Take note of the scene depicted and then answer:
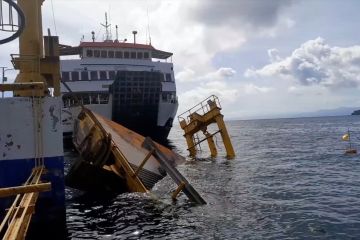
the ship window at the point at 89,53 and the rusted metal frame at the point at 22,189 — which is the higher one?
the ship window at the point at 89,53

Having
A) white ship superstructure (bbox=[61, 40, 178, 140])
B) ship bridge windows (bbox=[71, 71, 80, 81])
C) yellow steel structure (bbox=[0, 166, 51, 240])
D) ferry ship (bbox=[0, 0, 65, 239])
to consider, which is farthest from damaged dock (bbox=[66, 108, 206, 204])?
ship bridge windows (bbox=[71, 71, 80, 81])

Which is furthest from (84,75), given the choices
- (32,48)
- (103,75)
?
(32,48)

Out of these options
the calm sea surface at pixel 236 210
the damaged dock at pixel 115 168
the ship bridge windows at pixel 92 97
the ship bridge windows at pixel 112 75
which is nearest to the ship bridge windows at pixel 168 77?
the ship bridge windows at pixel 112 75

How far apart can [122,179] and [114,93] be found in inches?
796

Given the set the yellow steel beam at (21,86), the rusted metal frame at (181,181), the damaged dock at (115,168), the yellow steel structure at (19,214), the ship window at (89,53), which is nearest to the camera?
the yellow steel structure at (19,214)

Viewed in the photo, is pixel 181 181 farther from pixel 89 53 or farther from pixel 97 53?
pixel 89 53

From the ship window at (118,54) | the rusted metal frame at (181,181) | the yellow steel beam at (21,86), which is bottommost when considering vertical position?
the rusted metal frame at (181,181)

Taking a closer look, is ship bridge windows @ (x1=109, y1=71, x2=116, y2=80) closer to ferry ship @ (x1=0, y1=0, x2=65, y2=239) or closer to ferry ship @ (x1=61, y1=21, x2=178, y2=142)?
ferry ship @ (x1=61, y1=21, x2=178, y2=142)

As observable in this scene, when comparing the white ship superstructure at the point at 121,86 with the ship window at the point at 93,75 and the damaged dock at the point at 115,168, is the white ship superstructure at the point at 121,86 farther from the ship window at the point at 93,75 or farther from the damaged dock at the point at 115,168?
the damaged dock at the point at 115,168

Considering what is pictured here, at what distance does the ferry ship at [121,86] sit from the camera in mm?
34719

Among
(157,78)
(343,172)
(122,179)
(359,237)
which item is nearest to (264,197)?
(359,237)

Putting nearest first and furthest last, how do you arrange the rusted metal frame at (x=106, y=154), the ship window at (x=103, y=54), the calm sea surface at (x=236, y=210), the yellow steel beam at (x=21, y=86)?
the yellow steel beam at (x=21, y=86)
the calm sea surface at (x=236, y=210)
the rusted metal frame at (x=106, y=154)
the ship window at (x=103, y=54)

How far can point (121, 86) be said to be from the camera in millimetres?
34406

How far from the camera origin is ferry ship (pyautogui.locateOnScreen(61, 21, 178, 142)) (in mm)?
34719
